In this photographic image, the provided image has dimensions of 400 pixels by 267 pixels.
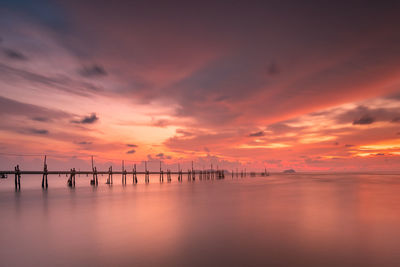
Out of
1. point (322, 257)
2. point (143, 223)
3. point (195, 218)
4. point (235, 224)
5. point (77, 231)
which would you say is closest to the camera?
point (322, 257)

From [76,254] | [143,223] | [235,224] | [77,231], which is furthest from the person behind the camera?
[143,223]

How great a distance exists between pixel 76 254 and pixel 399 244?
14954mm

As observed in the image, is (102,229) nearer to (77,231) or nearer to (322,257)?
(77,231)

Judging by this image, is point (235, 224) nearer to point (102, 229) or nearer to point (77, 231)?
point (102, 229)

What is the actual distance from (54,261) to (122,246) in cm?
295

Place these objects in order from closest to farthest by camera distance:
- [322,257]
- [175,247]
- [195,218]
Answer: [322,257]
[175,247]
[195,218]

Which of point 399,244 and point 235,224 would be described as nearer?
point 399,244

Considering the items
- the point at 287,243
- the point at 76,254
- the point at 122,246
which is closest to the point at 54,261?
the point at 76,254

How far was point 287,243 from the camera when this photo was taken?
1284cm

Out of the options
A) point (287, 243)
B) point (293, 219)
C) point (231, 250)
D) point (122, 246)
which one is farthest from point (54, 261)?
point (293, 219)

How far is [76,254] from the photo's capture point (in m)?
11.6

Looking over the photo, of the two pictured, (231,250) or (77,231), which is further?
(77,231)

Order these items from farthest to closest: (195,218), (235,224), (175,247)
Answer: (195,218)
(235,224)
(175,247)

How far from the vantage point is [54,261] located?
10.9 meters
